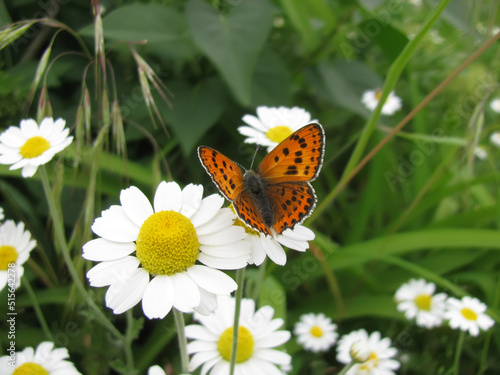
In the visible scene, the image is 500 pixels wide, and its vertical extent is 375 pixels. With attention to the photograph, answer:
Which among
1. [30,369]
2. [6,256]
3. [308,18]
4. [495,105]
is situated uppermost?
[495,105]

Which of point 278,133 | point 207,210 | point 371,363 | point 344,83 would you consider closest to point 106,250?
point 207,210

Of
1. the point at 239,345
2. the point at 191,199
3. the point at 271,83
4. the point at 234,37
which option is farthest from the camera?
the point at 271,83

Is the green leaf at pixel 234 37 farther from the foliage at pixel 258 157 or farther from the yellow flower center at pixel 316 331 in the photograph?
the yellow flower center at pixel 316 331

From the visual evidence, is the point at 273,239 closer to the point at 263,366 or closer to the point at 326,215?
the point at 263,366

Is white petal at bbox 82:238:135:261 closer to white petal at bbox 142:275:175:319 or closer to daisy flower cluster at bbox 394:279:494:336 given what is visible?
white petal at bbox 142:275:175:319

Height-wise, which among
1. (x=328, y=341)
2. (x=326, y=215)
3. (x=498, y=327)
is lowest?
(x=328, y=341)

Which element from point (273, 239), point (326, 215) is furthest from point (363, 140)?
point (326, 215)

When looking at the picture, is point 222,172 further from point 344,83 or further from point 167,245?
point 344,83
